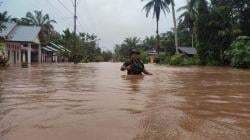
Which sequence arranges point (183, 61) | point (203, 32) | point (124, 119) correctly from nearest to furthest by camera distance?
point (124, 119), point (203, 32), point (183, 61)

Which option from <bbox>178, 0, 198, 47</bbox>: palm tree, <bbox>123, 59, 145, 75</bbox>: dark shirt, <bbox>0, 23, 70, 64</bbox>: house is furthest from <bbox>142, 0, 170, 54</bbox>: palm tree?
<bbox>123, 59, 145, 75</bbox>: dark shirt

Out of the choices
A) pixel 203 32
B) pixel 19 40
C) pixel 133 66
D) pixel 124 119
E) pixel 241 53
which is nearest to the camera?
pixel 124 119

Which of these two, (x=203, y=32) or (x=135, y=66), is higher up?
(x=203, y=32)

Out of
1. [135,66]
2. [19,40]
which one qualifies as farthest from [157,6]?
[135,66]

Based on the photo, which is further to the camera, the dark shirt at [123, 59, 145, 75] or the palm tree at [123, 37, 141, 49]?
the palm tree at [123, 37, 141, 49]

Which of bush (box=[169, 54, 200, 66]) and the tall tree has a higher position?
the tall tree

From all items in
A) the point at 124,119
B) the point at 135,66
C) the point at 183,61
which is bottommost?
the point at 124,119

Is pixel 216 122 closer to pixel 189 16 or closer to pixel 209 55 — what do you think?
pixel 209 55

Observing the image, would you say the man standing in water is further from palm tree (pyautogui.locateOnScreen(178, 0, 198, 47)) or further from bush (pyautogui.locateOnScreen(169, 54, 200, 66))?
palm tree (pyautogui.locateOnScreen(178, 0, 198, 47))

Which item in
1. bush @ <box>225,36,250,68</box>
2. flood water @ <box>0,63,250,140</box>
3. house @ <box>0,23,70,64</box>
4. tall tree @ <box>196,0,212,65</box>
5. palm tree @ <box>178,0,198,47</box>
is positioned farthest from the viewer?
palm tree @ <box>178,0,198,47</box>

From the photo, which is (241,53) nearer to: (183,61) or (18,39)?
(183,61)

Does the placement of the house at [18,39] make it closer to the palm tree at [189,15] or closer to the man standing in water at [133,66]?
the palm tree at [189,15]

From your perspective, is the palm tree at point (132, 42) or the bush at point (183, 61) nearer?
the bush at point (183, 61)

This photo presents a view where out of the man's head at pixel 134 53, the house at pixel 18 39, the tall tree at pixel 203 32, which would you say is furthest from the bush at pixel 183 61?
the man's head at pixel 134 53
